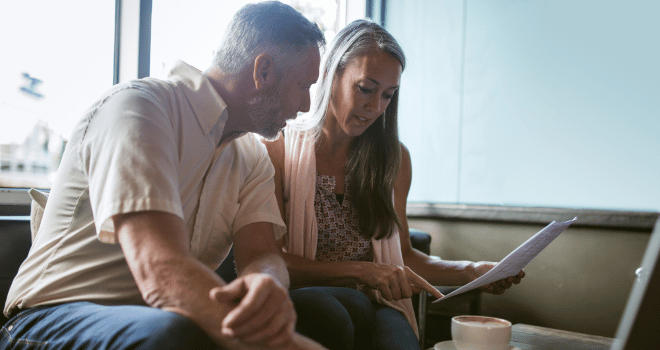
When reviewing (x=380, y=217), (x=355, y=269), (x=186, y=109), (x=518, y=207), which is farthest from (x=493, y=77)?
(x=186, y=109)

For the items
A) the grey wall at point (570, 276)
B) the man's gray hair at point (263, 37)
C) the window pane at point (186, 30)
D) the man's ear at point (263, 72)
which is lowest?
the grey wall at point (570, 276)

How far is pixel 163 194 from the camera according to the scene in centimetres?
68

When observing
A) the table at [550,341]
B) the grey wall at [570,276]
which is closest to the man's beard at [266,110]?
the table at [550,341]

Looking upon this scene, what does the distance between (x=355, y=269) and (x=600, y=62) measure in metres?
1.67

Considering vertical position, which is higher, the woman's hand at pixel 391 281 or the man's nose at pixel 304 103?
the man's nose at pixel 304 103

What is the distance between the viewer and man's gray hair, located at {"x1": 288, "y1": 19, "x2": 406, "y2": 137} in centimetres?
150

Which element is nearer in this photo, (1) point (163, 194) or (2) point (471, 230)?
(1) point (163, 194)

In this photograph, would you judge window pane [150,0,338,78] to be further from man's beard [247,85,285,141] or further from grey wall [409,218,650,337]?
grey wall [409,218,650,337]

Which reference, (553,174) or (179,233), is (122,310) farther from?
(553,174)

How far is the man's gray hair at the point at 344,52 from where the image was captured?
150cm

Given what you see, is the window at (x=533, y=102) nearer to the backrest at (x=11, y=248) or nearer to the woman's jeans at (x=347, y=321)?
the woman's jeans at (x=347, y=321)

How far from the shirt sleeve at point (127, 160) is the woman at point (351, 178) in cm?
62

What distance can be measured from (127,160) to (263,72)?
17.6 inches

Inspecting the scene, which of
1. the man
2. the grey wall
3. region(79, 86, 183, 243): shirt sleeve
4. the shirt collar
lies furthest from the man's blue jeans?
the grey wall
